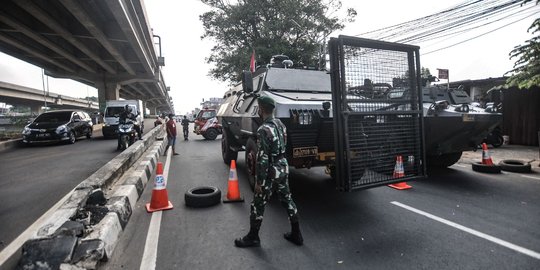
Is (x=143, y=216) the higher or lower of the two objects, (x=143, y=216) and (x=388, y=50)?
the lower

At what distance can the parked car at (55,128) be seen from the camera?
14.1 metres

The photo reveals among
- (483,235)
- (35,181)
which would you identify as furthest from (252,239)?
(35,181)

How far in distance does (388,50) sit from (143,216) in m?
4.51

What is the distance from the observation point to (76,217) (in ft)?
13.2

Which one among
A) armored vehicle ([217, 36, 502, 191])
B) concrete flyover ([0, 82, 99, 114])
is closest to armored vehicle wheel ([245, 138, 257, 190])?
armored vehicle ([217, 36, 502, 191])

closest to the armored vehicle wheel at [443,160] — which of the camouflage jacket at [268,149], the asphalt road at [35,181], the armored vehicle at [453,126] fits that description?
the armored vehicle at [453,126]

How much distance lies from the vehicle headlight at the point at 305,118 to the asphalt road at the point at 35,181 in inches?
160

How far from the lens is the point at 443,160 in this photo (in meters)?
8.12

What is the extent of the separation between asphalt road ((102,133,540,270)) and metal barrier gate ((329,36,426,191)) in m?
0.62

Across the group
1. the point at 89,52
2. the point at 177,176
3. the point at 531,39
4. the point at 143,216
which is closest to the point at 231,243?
the point at 143,216

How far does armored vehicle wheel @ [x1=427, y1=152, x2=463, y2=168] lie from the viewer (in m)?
7.91

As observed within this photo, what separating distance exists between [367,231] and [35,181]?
7150 mm

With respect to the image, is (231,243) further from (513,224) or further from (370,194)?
(513,224)

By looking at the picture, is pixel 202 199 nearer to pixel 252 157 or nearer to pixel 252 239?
pixel 252 157
